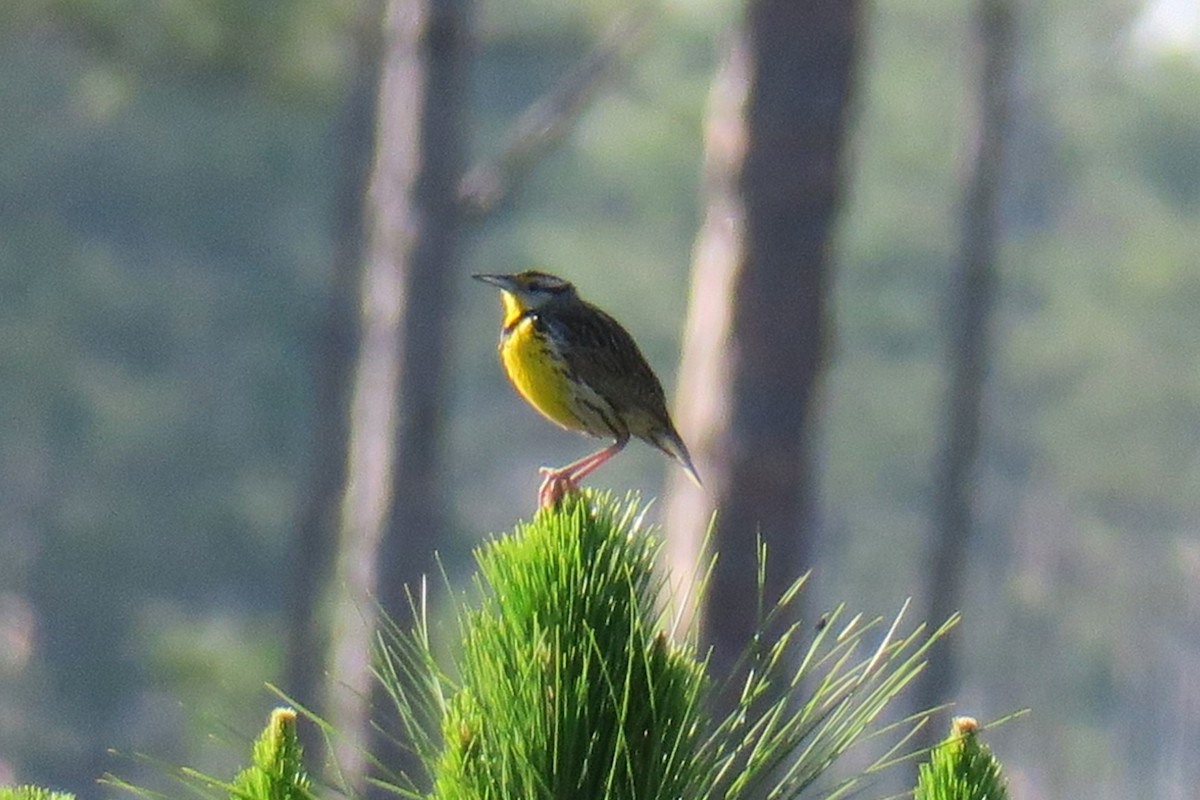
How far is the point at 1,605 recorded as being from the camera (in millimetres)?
36125

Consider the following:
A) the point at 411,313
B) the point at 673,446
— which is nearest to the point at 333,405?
the point at 411,313

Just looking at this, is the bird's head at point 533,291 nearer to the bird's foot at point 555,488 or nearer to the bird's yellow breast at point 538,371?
the bird's yellow breast at point 538,371

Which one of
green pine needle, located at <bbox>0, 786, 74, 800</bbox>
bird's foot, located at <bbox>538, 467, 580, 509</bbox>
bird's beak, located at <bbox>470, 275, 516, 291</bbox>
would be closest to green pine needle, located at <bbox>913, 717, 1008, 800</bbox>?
bird's foot, located at <bbox>538, 467, 580, 509</bbox>

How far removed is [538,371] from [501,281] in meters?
0.26

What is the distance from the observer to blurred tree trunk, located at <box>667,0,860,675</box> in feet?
30.2

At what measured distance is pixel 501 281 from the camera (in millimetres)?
6133

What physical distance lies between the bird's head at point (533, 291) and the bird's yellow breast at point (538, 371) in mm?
115

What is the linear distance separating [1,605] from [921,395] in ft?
66.2

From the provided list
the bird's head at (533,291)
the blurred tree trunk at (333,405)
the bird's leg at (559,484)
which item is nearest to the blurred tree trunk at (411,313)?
the bird's head at (533,291)

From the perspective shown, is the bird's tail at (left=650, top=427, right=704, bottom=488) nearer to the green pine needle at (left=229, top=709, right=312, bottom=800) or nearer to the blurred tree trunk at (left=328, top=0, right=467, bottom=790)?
the green pine needle at (left=229, top=709, right=312, bottom=800)

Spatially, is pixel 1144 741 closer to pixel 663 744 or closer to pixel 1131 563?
pixel 1131 563

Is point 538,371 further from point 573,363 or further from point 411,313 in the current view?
point 411,313

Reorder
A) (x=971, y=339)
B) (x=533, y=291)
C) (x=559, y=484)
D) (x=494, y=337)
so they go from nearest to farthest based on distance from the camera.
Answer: (x=559, y=484) → (x=533, y=291) → (x=971, y=339) → (x=494, y=337)

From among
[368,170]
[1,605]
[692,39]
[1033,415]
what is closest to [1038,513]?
[1033,415]
